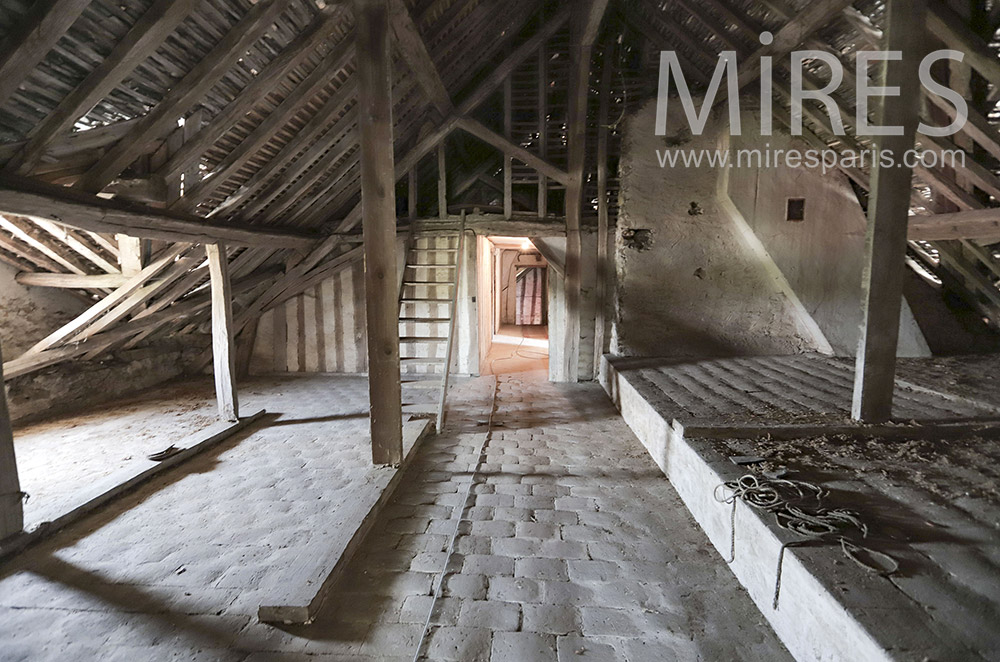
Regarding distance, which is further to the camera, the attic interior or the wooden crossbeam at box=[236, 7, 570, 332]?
the wooden crossbeam at box=[236, 7, 570, 332]

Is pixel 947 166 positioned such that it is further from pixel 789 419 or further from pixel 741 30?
pixel 789 419

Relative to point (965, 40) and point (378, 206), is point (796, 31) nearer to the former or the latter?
point (965, 40)

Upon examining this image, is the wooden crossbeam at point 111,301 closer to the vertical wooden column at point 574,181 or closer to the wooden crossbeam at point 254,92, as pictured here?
the wooden crossbeam at point 254,92

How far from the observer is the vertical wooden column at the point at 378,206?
2.92m

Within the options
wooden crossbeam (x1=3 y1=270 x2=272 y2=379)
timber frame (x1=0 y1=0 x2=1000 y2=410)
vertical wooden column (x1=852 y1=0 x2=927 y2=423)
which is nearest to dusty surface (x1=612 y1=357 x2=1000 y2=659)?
vertical wooden column (x1=852 y1=0 x2=927 y2=423)

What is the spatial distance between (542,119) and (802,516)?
5049mm

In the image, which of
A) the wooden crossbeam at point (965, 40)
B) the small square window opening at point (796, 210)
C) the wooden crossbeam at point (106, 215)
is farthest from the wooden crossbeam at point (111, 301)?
the small square window opening at point (796, 210)

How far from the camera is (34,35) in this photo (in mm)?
2018

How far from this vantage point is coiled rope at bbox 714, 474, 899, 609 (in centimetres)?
165

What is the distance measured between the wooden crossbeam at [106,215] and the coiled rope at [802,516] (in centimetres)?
409

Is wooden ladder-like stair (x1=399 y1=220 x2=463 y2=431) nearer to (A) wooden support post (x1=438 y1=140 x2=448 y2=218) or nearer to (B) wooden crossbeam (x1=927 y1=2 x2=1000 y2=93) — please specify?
(A) wooden support post (x1=438 y1=140 x2=448 y2=218)

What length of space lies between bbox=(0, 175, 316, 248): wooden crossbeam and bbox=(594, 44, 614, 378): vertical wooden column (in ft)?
13.6

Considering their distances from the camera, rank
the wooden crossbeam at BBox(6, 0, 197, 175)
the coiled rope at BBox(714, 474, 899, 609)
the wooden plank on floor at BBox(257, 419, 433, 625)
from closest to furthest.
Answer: the coiled rope at BBox(714, 474, 899, 609)
the wooden plank on floor at BBox(257, 419, 433, 625)
the wooden crossbeam at BBox(6, 0, 197, 175)

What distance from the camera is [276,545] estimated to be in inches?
95.3
